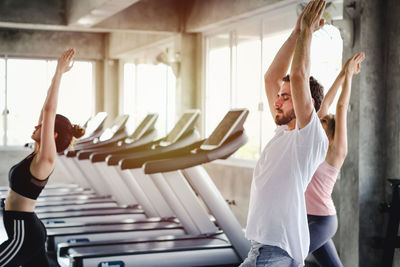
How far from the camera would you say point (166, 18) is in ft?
28.5

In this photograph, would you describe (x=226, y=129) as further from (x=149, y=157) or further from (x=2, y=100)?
(x=2, y=100)

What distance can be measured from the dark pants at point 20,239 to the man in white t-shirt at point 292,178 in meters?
1.31

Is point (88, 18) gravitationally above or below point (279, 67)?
above

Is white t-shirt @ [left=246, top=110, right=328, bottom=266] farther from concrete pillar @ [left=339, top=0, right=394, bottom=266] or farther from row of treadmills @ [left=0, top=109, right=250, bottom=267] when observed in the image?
concrete pillar @ [left=339, top=0, right=394, bottom=266]

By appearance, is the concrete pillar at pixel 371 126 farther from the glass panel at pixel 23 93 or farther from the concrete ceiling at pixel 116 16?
the glass panel at pixel 23 93

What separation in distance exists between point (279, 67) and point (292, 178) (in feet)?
1.98

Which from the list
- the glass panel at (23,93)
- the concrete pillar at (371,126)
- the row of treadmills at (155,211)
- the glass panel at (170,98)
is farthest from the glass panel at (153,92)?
the concrete pillar at (371,126)

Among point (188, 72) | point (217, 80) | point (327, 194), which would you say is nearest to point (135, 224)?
point (217, 80)

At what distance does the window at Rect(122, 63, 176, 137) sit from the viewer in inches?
385

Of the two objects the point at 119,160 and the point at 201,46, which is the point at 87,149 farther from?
the point at 201,46

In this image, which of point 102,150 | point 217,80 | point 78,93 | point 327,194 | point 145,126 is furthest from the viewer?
point 78,93

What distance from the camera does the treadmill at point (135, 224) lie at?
543cm

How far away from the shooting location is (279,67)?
8.32 ft

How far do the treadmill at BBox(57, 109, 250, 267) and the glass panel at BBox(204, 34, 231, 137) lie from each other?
3106 mm
